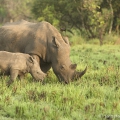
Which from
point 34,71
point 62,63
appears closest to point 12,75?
point 34,71

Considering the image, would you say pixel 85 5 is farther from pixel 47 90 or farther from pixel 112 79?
pixel 47 90

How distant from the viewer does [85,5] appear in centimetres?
2172

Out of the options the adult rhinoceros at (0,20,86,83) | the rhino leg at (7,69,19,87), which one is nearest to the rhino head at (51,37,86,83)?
the adult rhinoceros at (0,20,86,83)

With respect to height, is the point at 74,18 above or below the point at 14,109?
below

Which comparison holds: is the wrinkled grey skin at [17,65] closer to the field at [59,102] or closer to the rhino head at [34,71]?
the rhino head at [34,71]

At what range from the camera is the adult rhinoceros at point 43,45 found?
8.82m

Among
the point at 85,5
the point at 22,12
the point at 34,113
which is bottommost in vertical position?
the point at 22,12

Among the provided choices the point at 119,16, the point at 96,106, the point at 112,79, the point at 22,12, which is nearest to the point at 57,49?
the point at 112,79

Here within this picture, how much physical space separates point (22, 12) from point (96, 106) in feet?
133

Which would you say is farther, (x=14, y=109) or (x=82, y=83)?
(x=82, y=83)

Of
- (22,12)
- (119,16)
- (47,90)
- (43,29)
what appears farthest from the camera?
(22,12)

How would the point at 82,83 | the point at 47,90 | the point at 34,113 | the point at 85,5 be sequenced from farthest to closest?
the point at 85,5
the point at 82,83
the point at 47,90
the point at 34,113

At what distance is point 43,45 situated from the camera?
925 centimetres

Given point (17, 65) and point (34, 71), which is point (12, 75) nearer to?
point (17, 65)
